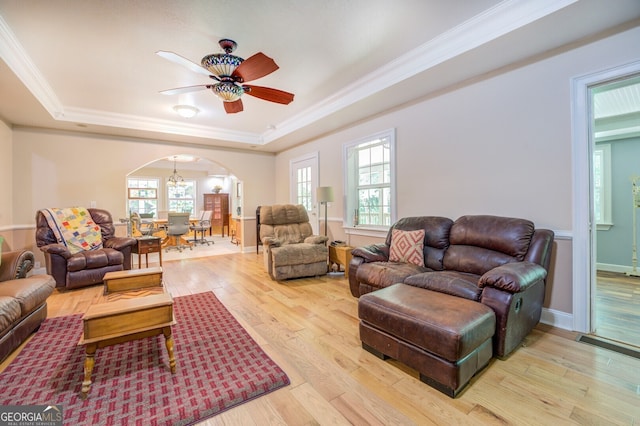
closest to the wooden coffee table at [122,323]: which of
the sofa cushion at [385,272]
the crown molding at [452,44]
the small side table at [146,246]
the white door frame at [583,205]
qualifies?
the sofa cushion at [385,272]

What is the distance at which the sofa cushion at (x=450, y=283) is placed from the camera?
2.10 metres

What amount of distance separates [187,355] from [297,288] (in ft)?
5.81

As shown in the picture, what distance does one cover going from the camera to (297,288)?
3.69 meters

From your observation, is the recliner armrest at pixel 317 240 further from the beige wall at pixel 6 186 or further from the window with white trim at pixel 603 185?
the beige wall at pixel 6 186

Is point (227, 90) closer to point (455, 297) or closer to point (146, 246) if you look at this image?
point (455, 297)

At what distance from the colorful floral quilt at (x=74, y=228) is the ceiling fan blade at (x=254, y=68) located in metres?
3.41

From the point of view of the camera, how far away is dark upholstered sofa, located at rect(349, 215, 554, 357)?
1.90 meters

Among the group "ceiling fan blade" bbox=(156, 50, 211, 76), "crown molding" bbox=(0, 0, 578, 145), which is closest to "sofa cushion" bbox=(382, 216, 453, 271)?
"crown molding" bbox=(0, 0, 578, 145)

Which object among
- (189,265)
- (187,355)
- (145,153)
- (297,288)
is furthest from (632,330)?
(145,153)

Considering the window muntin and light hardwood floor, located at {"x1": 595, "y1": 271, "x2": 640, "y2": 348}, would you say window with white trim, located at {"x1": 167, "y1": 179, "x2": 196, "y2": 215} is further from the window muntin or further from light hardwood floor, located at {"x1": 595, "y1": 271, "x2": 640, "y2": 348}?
light hardwood floor, located at {"x1": 595, "y1": 271, "x2": 640, "y2": 348}

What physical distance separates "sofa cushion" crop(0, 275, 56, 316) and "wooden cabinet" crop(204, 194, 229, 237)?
311 inches

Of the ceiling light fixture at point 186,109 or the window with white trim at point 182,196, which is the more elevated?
the ceiling light fixture at point 186,109

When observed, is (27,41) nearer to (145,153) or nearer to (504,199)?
(145,153)

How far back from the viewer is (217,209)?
34.0ft
